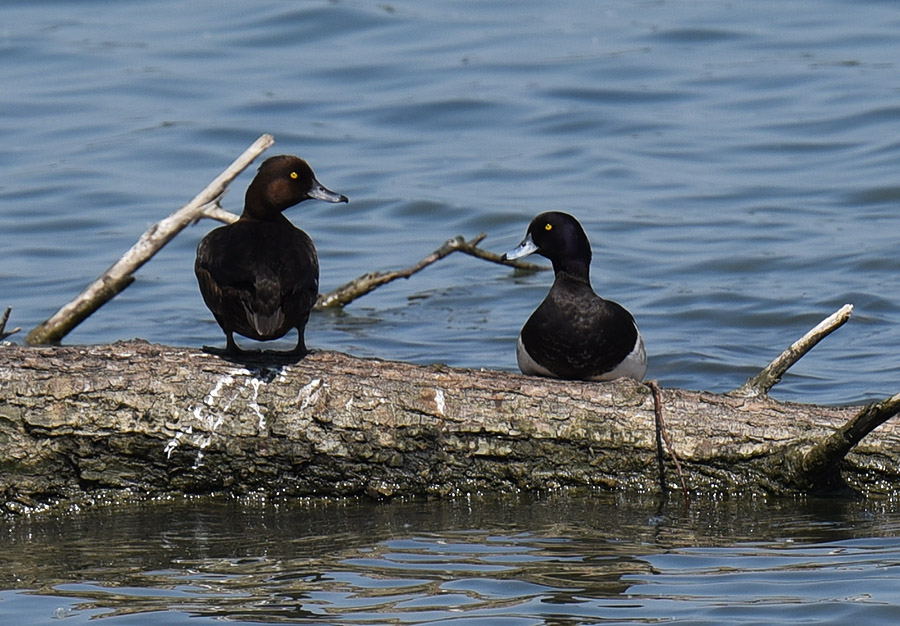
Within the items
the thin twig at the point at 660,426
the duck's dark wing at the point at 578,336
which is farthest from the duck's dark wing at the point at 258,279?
the thin twig at the point at 660,426

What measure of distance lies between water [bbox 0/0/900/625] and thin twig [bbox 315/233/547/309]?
0.19 metres

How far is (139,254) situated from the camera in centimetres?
835

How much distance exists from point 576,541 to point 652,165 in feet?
32.9

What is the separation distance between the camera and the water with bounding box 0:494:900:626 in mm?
4863

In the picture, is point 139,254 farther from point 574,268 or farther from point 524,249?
point 574,268

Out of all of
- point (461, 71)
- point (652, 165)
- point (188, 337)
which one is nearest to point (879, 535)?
point (188, 337)

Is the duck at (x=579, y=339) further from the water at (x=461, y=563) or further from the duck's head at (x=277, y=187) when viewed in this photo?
the duck's head at (x=277, y=187)

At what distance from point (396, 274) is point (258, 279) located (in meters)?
4.00

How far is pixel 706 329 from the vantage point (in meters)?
10.8

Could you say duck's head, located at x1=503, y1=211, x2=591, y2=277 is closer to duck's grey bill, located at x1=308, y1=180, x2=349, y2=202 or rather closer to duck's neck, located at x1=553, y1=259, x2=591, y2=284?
duck's neck, located at x1=553, y1=259, x2=591, y2=284

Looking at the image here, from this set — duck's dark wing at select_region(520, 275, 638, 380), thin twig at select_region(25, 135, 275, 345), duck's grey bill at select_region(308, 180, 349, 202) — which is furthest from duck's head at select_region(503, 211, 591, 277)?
thin twig at select_region(25, 135, 275, 345)

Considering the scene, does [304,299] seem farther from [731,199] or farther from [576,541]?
[731,199]

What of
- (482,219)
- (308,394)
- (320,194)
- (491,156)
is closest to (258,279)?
(308,394)

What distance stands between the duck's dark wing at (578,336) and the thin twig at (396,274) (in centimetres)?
248
